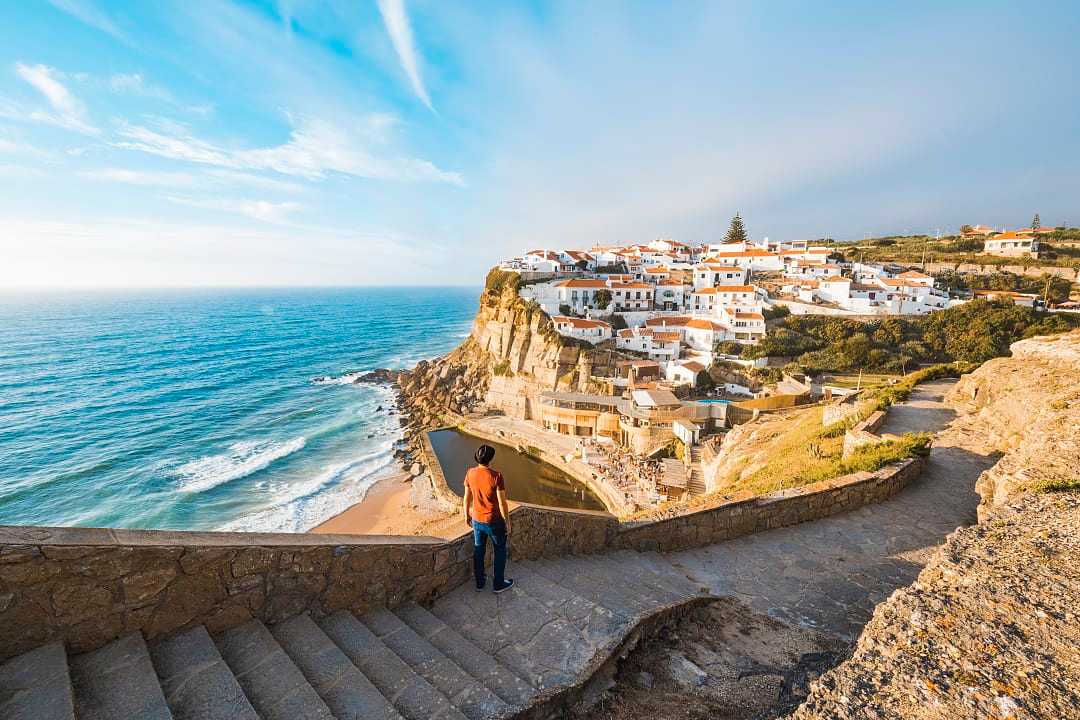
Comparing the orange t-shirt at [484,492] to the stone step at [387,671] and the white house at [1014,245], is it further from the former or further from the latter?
the white house at [1014,245]

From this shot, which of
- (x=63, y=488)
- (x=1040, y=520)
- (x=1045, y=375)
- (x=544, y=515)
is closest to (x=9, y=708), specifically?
(x=544, y=515)

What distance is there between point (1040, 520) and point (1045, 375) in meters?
11.8

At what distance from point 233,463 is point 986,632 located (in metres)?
36.2

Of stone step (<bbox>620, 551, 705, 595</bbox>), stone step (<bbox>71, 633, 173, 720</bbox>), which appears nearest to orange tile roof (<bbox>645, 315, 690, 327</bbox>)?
stone step (<bbox>620, 551, 705, 595</bbox>)

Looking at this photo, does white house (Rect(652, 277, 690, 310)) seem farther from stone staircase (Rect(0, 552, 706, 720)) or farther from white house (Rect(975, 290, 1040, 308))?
stone staircase (Rect(0, 552, 706, 720))

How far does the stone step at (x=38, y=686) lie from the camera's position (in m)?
2.41

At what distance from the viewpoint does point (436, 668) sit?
3510 mm

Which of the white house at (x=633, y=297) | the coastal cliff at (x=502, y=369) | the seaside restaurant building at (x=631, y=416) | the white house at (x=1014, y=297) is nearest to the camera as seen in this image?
the seaside restaurant building at (x=631, y=416)

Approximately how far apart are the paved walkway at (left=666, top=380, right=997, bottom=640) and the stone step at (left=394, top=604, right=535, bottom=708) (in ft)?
12.2

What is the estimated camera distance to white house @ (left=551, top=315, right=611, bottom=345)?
46.2 m

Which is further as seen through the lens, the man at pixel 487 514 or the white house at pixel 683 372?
the white house at pixel 683 372

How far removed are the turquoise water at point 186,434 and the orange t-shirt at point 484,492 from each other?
22.4m

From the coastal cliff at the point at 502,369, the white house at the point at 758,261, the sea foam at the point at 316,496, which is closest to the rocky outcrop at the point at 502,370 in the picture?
the coastal cliff at the point at 502,369

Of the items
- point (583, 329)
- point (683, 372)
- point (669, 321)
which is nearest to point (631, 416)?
point (683, 372)
